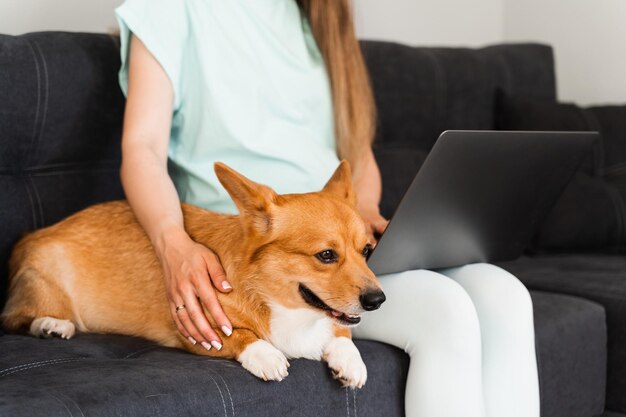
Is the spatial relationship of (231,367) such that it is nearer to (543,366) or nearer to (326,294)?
(326,294)

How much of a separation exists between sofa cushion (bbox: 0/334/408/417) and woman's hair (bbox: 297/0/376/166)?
2.21ft

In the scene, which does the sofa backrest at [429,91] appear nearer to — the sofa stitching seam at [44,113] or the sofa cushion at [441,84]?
the sofa cushion at [441,84]

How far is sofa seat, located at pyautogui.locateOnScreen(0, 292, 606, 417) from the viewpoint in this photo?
4.01 feet

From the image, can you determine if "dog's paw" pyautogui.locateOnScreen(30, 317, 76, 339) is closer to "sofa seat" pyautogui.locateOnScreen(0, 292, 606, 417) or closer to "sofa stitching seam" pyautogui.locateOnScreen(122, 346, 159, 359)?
"sofa seat" pyautogui.locateOnScreen(0, 292, 606, 417)

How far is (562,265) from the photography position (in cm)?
251

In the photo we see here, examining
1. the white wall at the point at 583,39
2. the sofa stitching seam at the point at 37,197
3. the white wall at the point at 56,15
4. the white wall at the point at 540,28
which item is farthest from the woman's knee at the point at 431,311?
the white wall at the point at 583,39

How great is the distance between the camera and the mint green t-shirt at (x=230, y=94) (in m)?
1.88

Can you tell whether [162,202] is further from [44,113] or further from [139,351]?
[44,113]

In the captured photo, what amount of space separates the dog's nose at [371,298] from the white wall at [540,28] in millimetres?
2031

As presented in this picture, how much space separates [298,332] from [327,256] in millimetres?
162

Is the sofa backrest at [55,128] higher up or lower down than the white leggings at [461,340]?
higher up

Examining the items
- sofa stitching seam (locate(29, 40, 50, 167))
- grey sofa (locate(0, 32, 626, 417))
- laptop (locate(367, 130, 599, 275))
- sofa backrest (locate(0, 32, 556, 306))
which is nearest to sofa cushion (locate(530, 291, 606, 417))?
grey sofa (locate(0, 32, 626, 417))

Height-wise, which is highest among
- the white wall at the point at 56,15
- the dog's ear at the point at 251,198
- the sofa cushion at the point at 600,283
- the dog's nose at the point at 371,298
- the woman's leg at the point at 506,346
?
the white wall at the point at 56,15

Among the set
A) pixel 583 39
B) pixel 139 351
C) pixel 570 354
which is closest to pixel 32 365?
pixel 139 351
